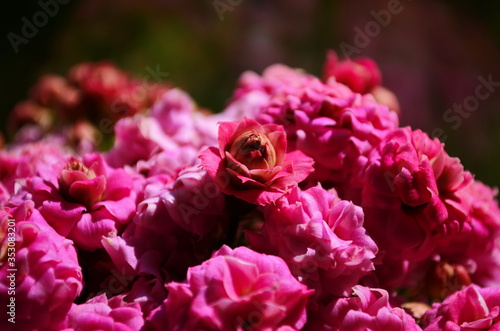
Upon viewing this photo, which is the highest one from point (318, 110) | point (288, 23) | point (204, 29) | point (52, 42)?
point (318, 110)

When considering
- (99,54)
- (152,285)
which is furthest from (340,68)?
(99,54)

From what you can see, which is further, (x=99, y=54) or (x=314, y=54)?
(x=99, y=54)

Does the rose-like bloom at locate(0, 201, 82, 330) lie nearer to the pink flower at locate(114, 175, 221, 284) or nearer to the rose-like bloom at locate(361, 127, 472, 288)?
Answer: the pink flower at locate(114, 175, 221, 284)

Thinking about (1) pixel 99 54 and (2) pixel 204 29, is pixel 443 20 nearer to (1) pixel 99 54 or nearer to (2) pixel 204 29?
(2) pixel 204 29

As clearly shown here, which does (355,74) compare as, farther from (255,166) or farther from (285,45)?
(285,45)

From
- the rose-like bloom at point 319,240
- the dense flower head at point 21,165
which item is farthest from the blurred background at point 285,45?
the rose-like bloom at point 319,240

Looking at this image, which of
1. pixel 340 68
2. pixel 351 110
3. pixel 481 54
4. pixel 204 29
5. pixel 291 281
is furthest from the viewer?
pixel 204 29
